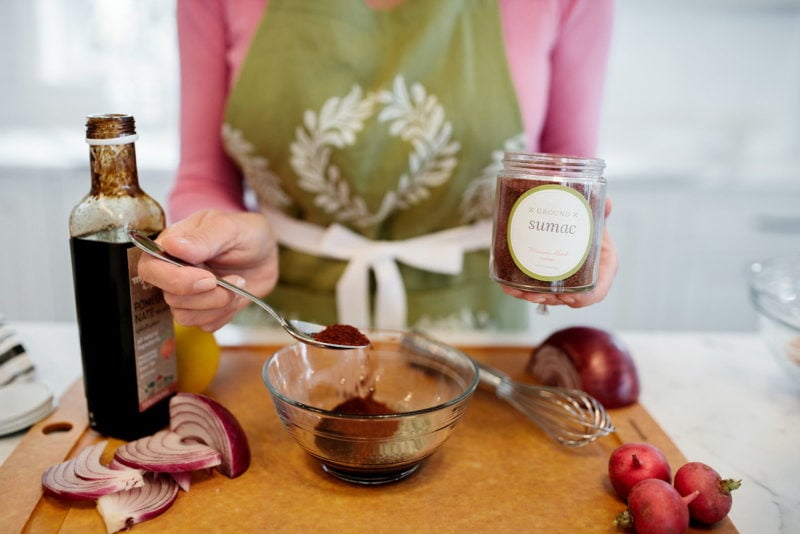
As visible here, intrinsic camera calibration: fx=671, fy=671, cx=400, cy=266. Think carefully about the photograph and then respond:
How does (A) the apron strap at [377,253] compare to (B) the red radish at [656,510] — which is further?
(A) the apron strap at [377,253]

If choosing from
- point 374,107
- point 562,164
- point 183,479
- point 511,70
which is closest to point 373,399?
point 183,479

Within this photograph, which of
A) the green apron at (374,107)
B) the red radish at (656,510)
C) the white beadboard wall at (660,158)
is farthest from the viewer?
the white beadboard wall at (660,158)

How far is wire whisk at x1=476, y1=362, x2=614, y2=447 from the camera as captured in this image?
0.73 m

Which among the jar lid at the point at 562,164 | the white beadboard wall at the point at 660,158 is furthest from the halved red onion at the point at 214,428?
the white beadboard wall at the point at 660,158

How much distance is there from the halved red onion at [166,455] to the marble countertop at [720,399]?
6.3 inches

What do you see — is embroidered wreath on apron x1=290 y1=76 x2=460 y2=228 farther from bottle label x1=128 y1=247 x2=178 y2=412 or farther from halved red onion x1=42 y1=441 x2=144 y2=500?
halved red onion x1=42 y1=441 x2=144 y2=500

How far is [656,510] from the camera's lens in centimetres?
56

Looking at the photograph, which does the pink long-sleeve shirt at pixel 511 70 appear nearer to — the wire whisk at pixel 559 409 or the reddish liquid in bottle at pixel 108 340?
the reddish liquid in bottle at pixel 108 340

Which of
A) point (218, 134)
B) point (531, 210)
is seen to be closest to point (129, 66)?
point (218, 134)

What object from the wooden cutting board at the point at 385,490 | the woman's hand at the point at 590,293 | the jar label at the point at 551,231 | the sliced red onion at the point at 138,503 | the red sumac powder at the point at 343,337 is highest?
the jar label at the point at 551,231

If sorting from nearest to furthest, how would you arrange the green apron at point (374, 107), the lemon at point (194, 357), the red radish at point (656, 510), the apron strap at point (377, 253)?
1. the red radish at point (656, 510)
2. the lemon at point (194, 357)
3. the green apron at point (374, 107)
4. the apron strap at point (377, 253)

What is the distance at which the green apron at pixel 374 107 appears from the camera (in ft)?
3.09

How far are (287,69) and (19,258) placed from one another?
63.6 inches

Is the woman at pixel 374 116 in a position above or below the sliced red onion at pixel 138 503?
above
